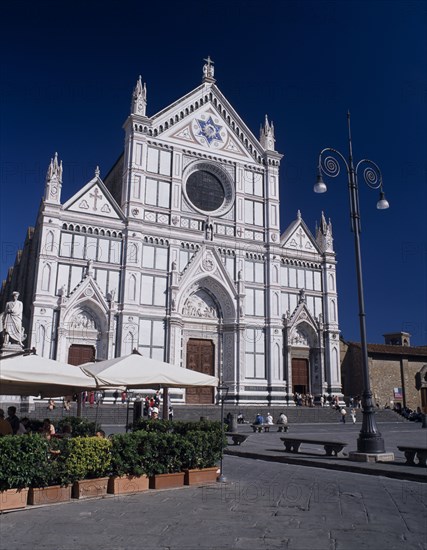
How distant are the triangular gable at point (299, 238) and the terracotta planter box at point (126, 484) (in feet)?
94.7

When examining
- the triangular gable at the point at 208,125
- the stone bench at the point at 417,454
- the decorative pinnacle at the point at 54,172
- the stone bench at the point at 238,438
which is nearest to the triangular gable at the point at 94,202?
the decorative pinnacle at the point at 54,172

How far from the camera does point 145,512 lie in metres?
8.11

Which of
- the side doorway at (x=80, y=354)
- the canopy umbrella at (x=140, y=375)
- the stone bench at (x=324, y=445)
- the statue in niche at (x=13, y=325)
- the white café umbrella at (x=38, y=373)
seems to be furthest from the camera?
the side doorway at (x=80, y=354)

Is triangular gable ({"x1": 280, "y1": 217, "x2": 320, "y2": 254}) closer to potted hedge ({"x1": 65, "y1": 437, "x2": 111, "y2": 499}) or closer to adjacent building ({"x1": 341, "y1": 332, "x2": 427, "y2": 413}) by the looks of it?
adjacent building ({"x1": 341, "y1": 332, "x2": 427, "y2": 413})

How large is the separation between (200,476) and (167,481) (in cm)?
83

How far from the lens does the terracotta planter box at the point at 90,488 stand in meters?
9.03

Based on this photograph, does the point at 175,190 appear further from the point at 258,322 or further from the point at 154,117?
A: the point at 258,322

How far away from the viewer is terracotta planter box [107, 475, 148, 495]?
31.2ft

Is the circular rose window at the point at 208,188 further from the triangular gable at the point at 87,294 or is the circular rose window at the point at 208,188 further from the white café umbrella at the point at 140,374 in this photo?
the white café umbrella at the point at 140,374

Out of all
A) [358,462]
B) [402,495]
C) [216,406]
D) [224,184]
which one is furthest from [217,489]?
[224,184]

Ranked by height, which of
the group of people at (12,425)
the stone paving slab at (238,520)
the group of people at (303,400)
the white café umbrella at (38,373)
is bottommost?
the stone paving slab at (238,520)

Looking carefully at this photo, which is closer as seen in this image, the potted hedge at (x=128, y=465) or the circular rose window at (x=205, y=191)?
the potted hedge at (x=128, y=465)

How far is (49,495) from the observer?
8648mm

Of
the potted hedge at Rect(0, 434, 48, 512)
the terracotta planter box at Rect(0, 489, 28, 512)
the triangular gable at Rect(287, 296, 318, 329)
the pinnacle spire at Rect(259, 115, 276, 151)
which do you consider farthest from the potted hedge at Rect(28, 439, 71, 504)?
the pinnacle spire at Rect(259, 115, 276, 151)
